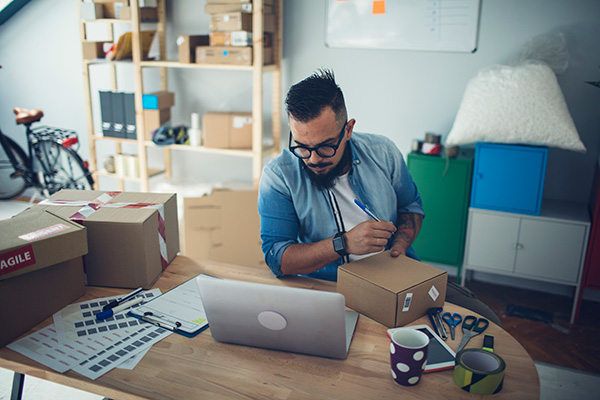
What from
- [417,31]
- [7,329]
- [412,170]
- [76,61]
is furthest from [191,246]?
[76,61]

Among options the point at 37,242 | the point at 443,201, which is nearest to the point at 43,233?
the point at 37,242

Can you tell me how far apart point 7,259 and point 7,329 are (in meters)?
0.18

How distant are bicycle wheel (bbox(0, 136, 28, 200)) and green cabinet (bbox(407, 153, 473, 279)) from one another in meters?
3.31

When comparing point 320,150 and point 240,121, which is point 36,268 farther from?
point 240,121

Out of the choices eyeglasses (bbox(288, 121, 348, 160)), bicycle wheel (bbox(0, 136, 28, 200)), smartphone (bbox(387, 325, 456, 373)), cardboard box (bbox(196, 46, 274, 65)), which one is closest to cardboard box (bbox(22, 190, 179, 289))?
eyeglasses (bbox(288, 121, 348, 160))

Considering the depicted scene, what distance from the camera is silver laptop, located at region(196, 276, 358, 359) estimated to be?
1102mm

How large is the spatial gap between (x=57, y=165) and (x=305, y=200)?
3.45 m

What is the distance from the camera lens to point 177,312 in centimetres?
140

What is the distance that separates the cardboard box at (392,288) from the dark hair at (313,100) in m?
0.50

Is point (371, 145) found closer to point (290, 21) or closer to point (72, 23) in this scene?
point (290, 21)

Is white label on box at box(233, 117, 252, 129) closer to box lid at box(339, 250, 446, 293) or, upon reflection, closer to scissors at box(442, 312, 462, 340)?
box lid at box(339, 250, 446, 293)

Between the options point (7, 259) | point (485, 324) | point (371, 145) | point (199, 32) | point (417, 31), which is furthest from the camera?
point (199, 32)

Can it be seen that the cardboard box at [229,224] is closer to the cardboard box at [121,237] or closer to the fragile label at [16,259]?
the cardboard box at [121,237]

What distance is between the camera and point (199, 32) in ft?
12.2
